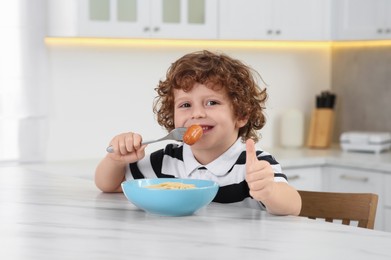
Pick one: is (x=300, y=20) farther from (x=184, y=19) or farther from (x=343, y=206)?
(x=343, y=206)

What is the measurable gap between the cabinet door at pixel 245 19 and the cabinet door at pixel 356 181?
0.79m

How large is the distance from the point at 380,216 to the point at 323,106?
2.93ft

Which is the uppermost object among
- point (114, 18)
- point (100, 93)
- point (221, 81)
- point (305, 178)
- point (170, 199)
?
point (114, 18)

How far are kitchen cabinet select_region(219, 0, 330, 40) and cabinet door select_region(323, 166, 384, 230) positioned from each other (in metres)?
0.75

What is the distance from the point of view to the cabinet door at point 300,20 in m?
4.07

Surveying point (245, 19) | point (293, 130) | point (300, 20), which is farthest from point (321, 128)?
point (245, 19)

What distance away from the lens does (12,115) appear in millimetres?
3537

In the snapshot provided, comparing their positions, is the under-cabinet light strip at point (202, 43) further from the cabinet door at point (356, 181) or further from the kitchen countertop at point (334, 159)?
the cabinet door at point (356, 181)

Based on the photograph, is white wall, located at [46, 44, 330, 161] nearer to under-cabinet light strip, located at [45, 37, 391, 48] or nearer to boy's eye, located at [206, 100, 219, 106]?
under-cabinet light strip, located at [45, 37, 391, 48]

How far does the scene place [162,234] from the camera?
1445 mm

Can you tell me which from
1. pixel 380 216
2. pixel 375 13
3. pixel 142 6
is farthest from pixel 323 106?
pixel 142 6

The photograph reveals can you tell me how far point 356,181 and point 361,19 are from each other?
917mm

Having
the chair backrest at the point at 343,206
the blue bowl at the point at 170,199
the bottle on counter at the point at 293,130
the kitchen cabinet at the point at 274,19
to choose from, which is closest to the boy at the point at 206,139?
the chair backrest at the point at 343,206

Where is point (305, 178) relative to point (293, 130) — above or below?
below
